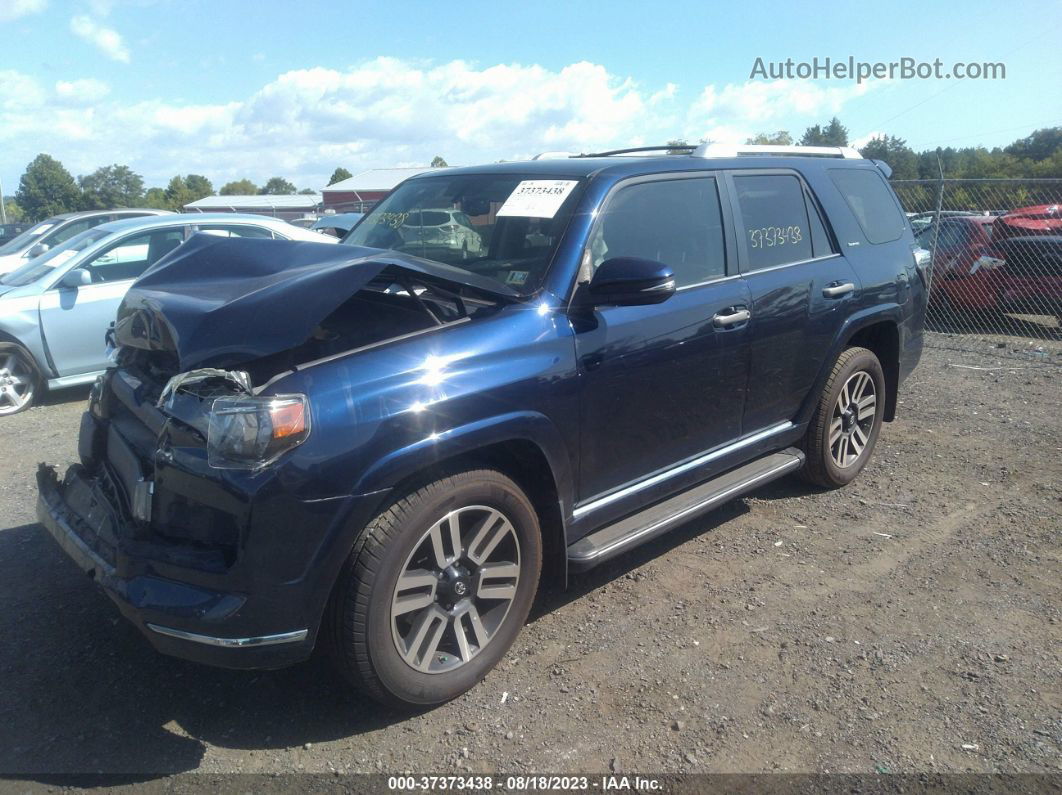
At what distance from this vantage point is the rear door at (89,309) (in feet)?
25.1

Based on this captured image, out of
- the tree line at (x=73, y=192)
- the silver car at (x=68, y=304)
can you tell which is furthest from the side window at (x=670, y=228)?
the tree line at (x=73, y=192)

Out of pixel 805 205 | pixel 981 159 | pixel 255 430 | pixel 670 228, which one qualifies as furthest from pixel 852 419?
pixel 981 159

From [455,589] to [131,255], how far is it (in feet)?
21.9

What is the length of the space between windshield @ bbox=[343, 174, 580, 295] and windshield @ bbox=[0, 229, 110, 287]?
15.8 feet

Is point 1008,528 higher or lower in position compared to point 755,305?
lower

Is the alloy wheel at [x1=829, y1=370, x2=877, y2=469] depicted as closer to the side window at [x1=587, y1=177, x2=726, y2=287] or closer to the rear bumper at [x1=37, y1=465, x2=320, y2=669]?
the side window at [x1=587, y1=177, x2=726, y2=287]

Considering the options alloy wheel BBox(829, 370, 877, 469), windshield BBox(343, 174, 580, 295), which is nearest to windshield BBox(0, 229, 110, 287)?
windshield BBox(343, 174, 580, 295)

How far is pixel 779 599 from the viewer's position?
12.9 ft

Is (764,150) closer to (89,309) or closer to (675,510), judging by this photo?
(675,510)

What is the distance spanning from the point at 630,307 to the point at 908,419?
4309 mm

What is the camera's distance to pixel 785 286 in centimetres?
443

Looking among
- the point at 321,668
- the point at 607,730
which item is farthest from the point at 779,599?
the point at 321,668

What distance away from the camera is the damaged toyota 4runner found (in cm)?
265

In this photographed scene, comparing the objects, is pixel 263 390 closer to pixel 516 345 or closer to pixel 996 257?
pixel 516 345
